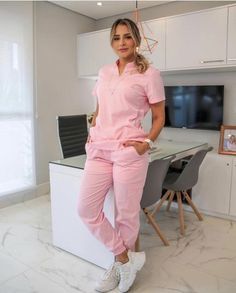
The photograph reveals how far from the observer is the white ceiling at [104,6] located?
366cm

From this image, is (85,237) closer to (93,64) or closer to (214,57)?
(214,57)

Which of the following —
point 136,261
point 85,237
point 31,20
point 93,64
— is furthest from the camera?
point 93,64

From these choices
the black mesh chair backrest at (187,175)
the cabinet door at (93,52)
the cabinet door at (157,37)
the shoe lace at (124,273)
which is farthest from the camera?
the cabinet door at (93,52)

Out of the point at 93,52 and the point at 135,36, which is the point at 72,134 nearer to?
the point at 93,52

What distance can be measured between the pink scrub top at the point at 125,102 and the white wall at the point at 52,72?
211 cm

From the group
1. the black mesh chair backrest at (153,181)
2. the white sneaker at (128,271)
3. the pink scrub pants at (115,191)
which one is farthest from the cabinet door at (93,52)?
the white sneaker at (128,271)

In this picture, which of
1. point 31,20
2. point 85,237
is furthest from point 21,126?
point 85,237

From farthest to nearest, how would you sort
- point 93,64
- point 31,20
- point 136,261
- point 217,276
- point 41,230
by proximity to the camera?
point 93,64 → point 31,20 → point 41,230 → point 217,276 → point 136,261

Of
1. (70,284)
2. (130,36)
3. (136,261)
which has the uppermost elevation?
(130,36)

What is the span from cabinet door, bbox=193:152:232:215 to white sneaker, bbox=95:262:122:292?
157 centimetres

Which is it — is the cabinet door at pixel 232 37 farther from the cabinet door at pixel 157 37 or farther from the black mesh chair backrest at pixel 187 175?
the black mesh chair backrest at pixel 187 175

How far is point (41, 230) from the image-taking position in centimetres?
279

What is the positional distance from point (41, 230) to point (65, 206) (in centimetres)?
67

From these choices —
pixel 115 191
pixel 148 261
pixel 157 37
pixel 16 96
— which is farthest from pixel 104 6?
pixel 148 261
